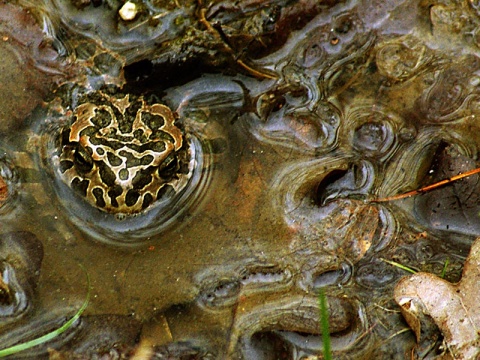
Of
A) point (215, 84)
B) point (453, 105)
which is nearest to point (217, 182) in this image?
point (215, 84)

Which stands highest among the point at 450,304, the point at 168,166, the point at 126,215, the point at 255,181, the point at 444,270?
the point at 168,166

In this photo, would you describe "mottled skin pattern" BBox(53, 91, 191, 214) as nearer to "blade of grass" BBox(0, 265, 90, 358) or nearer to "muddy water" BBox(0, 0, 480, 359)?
"muddy water" BBox(0, 0, 480, 359)

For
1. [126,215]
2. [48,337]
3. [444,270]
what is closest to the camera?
[48,337]

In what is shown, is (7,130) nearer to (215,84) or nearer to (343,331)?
(215,84)

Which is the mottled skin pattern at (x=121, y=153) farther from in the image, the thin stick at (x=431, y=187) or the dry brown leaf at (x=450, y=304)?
the dry brown leaf at (x=450, y=304)

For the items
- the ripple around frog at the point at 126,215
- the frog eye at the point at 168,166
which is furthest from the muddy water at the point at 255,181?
the frog eye at the point at 168,166

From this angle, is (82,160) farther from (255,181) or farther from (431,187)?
(431,187)

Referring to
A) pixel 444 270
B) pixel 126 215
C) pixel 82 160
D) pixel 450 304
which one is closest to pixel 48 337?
pixel 126 215
